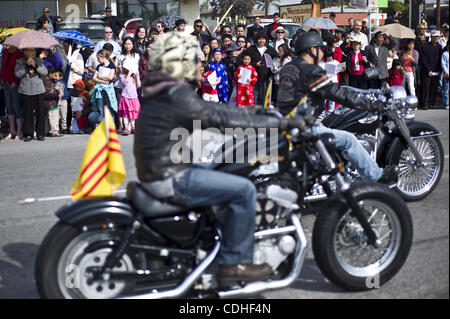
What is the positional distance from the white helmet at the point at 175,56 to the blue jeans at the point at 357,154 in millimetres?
2104

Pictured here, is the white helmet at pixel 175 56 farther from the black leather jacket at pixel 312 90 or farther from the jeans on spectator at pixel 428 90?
the jeans on spectator at pixel 428 90

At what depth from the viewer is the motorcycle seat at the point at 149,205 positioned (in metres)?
3.89

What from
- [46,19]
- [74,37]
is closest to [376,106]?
[74,37]

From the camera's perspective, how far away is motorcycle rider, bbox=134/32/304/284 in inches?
153

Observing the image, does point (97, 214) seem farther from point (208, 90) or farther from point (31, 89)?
point (208, 90)

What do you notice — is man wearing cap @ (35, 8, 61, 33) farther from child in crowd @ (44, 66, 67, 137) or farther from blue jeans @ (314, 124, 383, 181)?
blue jeans @ (314, 124, 383, 181)

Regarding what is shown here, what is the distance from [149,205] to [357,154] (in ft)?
8.40

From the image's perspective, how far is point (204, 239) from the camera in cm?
407

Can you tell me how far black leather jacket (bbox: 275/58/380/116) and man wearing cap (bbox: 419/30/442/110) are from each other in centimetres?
1020

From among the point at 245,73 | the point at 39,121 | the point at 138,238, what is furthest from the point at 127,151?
the point at 138,238

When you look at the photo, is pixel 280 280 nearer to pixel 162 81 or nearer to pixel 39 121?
pixel 162 81

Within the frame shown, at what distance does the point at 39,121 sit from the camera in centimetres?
1205

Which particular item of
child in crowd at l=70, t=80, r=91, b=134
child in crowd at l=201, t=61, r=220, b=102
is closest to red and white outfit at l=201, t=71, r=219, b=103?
child in crowd at l=201, t=61, r=220, b=102

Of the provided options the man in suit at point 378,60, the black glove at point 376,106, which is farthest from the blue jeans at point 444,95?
the black glove at point 376,106
